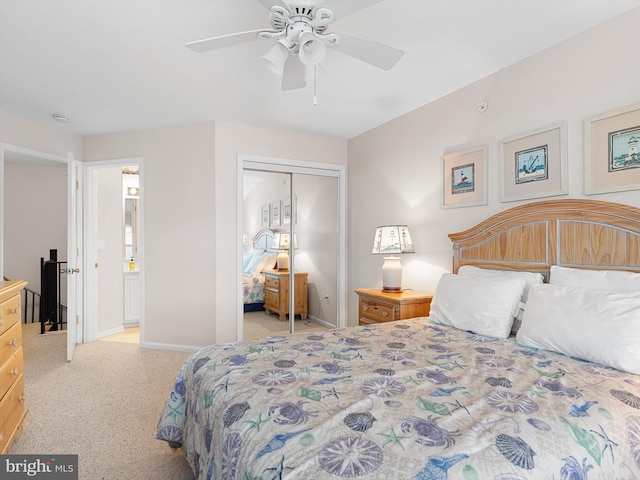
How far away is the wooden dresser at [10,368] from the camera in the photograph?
189 cm

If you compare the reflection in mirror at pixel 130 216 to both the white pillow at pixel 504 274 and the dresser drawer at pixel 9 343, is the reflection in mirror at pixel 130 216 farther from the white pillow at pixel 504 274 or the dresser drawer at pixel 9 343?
the white pillow at pixel 504 274

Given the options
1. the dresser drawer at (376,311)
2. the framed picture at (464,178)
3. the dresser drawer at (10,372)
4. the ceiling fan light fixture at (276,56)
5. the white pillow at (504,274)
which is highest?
the ceiling fan light fixture at (276,56)

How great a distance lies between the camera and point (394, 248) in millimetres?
3229

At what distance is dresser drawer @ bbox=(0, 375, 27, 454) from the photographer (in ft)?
6.06

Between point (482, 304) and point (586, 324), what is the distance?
573mm

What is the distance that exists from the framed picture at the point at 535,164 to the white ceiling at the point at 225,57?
1.89 ft

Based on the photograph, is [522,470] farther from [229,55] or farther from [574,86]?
[229,55]

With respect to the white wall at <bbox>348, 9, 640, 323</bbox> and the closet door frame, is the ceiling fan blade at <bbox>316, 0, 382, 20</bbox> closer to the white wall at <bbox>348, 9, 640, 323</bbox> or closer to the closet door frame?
the white wall at <bbox>348, 9, 640, 323</bbox>

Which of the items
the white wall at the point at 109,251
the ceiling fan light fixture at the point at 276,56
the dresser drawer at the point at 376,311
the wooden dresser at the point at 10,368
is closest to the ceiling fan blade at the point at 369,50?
the ceiling fan light fixture at the point at 276,56

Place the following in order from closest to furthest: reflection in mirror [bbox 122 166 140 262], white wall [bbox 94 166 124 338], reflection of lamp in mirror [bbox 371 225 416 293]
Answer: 1. reflection of lamp in mirror [bbox 371 225 416 293]
2. white wall [bbox 94 166 124 338]
3. reflection in mirror [bbox 122 166 140 262]

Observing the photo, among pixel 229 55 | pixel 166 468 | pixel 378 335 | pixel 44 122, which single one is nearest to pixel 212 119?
pixel 229 55

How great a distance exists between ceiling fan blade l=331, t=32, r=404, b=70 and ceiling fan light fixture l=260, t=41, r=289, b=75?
0.24m

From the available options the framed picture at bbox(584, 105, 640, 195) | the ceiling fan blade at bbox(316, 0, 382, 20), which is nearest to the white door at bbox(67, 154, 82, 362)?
the ceiling fan blade at bbox(316, 0, 382, 20)

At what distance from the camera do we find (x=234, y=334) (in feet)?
12.7
